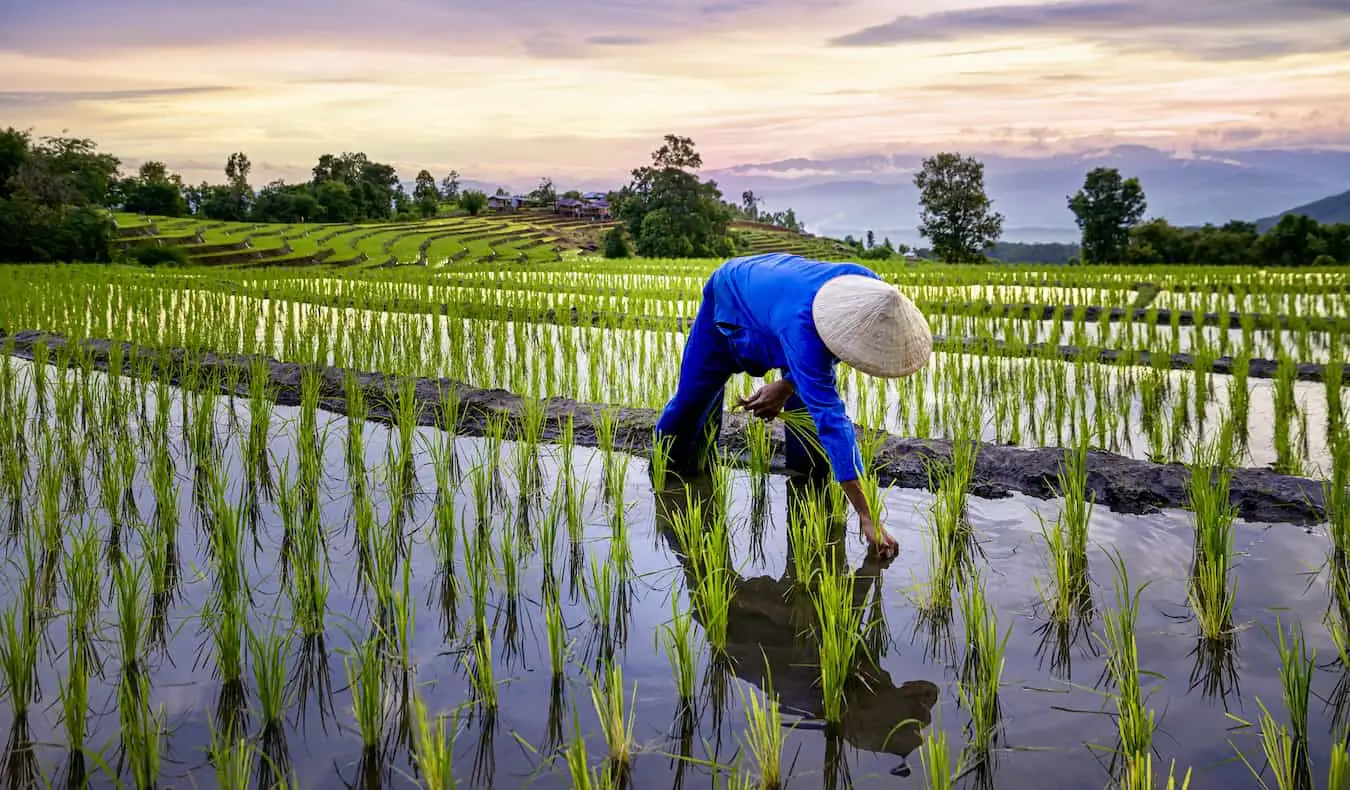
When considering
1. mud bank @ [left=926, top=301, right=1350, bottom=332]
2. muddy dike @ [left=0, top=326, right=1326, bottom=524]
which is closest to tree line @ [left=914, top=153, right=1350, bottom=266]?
mud bank @ [left=926, top=301, right=1350, bottom=332]

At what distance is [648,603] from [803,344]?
2.90 feet

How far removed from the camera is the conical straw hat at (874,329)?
112 inches

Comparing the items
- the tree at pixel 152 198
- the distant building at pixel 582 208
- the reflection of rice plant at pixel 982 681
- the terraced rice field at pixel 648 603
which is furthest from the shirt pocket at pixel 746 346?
the distant building at pixel 582 208

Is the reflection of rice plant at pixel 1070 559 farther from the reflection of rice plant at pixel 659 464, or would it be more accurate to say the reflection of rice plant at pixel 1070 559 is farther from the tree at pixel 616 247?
the tree at pixel 616 247

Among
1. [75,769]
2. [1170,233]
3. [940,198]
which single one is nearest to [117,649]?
[75,769]

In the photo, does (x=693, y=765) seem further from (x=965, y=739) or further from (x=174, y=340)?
(x=174, y=340)

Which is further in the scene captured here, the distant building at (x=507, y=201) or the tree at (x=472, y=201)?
the distant building at (x=507, y=201)

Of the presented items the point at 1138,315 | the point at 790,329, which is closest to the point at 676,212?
the point at 1138,315

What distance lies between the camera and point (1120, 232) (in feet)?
112

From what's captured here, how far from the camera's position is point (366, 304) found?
11000 mm

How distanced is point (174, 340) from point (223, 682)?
5894 mm

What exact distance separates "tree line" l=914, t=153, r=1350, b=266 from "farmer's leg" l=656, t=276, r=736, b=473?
72.7 ft

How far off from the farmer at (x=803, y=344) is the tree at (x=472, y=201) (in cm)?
4210

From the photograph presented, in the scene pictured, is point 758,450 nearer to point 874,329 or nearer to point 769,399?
point 769,399
